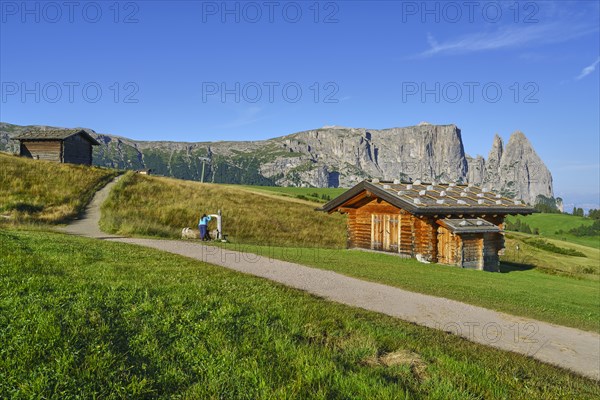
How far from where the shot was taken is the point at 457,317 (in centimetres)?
1016

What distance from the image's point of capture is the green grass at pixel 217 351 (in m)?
4.16

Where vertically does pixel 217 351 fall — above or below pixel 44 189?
below

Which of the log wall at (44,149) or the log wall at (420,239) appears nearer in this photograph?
the log wall at (420,239)

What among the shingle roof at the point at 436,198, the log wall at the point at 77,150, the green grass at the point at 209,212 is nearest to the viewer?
the shingle roof at the point at 436,198

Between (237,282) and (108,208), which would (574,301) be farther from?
(108,208)

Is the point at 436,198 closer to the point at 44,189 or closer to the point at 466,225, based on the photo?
the point at 466,225

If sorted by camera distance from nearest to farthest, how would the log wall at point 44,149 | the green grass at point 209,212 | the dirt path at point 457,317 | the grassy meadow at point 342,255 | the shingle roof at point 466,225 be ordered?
the dirt path at point 457,317 < the grassy meadow at point 342,255 < the shingle roof at point 466,225 < the green grass at point 209,212 < the log wall at point 44,149

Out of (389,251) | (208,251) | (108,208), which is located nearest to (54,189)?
(108,208)

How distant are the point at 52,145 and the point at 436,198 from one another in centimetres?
5311

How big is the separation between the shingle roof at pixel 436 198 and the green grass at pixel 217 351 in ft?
52.2

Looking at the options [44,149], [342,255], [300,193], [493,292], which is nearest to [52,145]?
[44,149]

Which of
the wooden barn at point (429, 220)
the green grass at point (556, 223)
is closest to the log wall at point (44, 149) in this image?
the wooden barn at point (429, 220)

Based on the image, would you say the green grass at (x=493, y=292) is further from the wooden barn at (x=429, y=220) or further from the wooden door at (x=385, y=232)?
the wooden door at (x=385, y=232)

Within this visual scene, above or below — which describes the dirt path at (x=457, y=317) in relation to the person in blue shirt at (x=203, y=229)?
below
